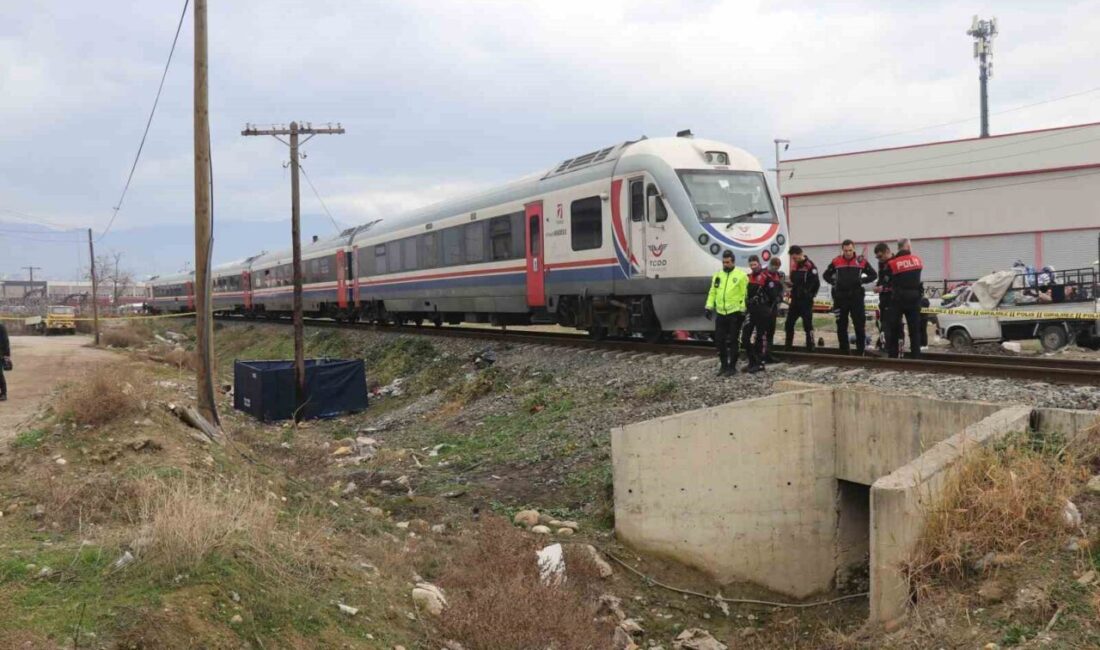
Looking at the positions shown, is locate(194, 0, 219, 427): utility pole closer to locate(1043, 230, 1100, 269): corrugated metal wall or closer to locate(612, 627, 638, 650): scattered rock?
locate(612, 627, 638, 650): scattered rock

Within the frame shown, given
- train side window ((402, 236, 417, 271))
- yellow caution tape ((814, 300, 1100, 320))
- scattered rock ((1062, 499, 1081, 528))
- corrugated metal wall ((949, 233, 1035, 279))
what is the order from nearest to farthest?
scattered rock ((1062, 499, 1081, 528)) < yellow caution tape ((814, 300, 1100, 320)) < train side window ((402, 236, 417, 271)) < corrugated metal wall ((949, 233, 1035, 279))

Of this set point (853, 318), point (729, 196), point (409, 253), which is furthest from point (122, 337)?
point (853, 318)

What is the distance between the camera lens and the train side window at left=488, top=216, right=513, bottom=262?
1631 cm

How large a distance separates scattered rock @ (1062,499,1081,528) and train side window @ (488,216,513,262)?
12.1m

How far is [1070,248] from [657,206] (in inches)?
1388

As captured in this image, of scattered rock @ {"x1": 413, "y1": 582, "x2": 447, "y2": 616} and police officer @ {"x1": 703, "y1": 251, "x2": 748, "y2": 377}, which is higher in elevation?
police officer @ {"x1": 703, "y1": 251, "x2": 748, "y2": 377}

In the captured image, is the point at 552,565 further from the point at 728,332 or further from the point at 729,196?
the point at 729,196

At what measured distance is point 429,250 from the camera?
65.7ft

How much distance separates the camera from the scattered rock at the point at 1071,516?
4.85 metres

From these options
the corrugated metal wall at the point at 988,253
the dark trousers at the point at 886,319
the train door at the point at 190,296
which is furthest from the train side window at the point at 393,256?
the corrugated metal wall at the point at 988,253

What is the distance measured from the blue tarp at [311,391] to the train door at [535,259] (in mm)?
4396

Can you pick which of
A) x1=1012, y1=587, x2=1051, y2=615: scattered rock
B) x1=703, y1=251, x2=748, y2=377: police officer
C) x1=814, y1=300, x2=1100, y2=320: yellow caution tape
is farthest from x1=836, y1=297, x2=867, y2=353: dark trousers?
x1=1012, y1=587, x2=1051, y2=615: scattered rock

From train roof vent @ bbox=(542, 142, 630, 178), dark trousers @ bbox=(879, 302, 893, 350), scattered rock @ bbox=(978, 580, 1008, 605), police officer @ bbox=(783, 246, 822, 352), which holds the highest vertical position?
train roof vent @ bbox=(542, 142, 630, 178)

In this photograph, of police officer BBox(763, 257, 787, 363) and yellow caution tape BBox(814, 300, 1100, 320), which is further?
yellow caution tape BBox(814, 300, 1100, 320)
